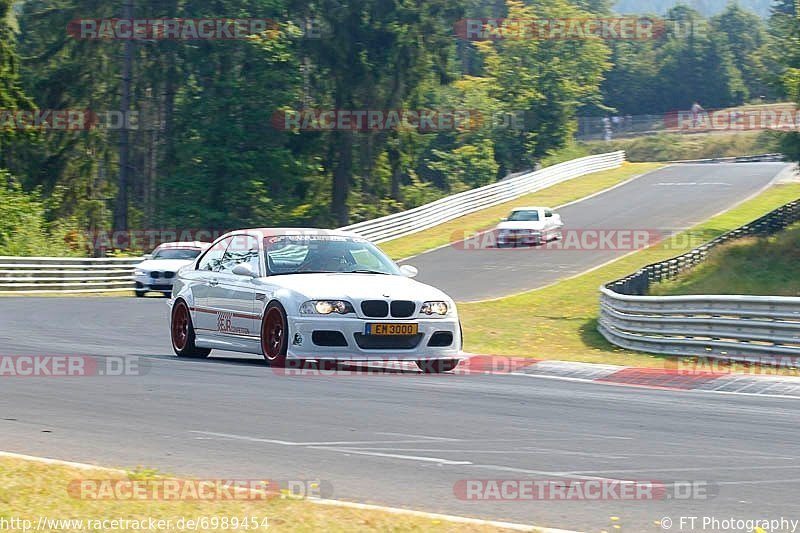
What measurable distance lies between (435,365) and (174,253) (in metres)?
20.5

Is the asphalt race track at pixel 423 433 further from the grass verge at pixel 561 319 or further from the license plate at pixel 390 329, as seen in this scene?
the grass verge at pixel 561 319

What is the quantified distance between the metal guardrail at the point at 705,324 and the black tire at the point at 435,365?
5.51 meters

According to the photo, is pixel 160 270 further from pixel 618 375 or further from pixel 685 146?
pixel 685 146

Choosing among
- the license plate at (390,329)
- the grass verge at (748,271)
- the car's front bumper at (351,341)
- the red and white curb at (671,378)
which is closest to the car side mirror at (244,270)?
the car's front bumper at (351,341)

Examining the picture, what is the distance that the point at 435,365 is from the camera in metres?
13.8

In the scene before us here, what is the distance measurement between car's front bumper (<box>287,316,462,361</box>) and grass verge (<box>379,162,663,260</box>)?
30.7 m

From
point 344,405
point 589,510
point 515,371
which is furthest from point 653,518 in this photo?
point 515,371

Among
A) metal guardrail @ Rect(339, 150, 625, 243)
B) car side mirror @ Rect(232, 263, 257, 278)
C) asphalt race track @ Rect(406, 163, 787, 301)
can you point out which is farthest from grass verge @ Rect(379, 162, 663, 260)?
car side mirror @ Rect(232, 263, 257, 278)

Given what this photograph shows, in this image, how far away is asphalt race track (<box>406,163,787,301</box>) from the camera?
122 feet

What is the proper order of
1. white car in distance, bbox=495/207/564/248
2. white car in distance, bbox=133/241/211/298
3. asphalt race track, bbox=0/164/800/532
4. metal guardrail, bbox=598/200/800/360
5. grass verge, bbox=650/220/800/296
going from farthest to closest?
white car in distance, bbox=495/207/564/248
grass verge, bbox=650/220/800/296
white car in distance, bbox=133/241/211/298
metal guardrail, bbox=598/200/800/360
asphalt race track, bbox=0/164/800/532

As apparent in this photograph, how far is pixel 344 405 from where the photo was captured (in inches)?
402

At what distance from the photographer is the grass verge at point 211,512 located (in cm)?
583

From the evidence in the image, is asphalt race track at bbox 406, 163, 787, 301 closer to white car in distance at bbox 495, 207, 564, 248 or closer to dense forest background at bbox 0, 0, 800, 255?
white car in distance at bbox 495, 207, 564, 248

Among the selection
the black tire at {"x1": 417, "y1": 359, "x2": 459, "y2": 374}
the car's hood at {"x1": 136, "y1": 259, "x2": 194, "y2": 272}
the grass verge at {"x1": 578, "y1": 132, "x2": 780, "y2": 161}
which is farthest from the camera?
the grass verge at {"x1": 578, "y1": 132, "x2": 780, "y2": 161}
